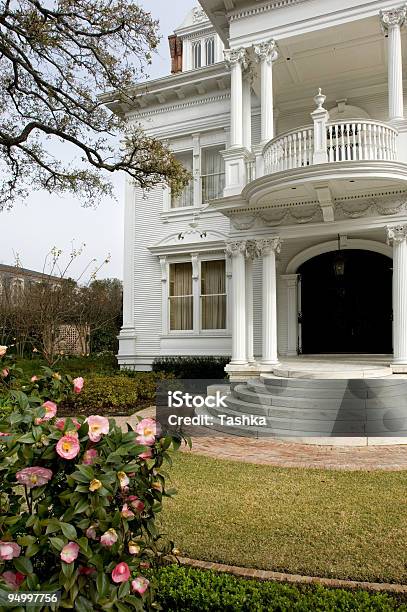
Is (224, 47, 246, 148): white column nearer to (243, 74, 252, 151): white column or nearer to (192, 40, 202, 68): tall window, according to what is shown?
(243, 74, 252, 151): white column

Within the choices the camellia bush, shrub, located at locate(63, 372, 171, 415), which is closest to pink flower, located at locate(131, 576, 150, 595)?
the camellia bush

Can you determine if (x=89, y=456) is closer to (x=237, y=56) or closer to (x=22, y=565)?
(x=22, y=565)

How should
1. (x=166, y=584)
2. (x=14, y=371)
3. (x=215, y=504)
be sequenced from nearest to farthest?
1. (x=166, y=584)
2. (x=14, y=371)
3. (x=215, y=504)

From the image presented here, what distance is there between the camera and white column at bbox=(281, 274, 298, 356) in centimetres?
1360

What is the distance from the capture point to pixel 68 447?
204cm

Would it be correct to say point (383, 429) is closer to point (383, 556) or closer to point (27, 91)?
point (383, 556)

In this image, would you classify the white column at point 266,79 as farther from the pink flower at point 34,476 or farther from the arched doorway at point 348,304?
the pink flower at point 34,476

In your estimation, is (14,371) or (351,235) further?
(351,235)

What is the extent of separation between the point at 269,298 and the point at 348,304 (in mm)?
3244

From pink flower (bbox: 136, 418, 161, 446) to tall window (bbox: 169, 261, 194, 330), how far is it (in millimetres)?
12744

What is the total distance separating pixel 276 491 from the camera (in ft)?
17.4

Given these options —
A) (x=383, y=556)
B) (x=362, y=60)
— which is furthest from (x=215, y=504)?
(x=362, y=60)

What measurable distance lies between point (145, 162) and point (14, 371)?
876cm

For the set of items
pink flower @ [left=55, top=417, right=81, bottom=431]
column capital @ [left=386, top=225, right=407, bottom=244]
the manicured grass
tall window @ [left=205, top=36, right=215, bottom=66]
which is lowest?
the manicured grass
